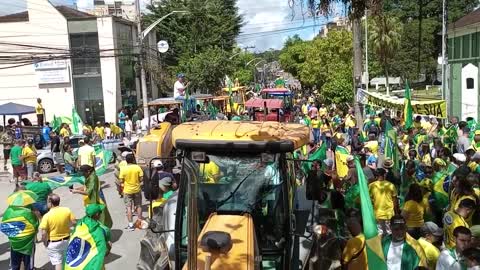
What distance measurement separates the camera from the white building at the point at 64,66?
37.1 metres

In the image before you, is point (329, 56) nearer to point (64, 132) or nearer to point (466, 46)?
point (466, 46)

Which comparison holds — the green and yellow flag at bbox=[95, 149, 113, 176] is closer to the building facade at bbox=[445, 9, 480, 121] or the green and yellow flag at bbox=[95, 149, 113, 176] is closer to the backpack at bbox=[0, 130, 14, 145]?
the backpack at bbox=[0, 130, 14, 145]

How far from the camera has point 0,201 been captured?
1619 centimetres

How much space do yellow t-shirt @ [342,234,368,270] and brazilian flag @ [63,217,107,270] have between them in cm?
286

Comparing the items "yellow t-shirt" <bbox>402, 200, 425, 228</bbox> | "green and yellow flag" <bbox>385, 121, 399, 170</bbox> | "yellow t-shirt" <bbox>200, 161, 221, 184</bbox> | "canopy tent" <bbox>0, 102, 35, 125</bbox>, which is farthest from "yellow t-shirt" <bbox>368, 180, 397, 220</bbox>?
"canopy tent" <bbox>0, 102, 35, 125</bbox>

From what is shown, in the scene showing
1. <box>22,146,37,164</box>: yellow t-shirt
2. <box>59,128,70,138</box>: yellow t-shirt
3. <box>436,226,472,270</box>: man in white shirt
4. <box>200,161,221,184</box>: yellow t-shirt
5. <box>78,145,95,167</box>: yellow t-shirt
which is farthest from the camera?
<box>59,128,70,138</box>: yellow t-shirt

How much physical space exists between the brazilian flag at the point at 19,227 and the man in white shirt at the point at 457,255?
560 cm

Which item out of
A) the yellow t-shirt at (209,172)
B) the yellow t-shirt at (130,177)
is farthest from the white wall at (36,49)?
the yellow t-shirt at (209,172)

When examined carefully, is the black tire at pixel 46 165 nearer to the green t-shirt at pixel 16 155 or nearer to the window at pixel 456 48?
the green t-shirt at pixel 16 155

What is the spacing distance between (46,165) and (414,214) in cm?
1604

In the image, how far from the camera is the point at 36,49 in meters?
37.7

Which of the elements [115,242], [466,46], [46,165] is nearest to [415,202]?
[115,242]

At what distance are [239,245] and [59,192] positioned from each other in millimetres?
12588

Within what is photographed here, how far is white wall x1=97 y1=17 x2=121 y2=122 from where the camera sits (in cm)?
3700
